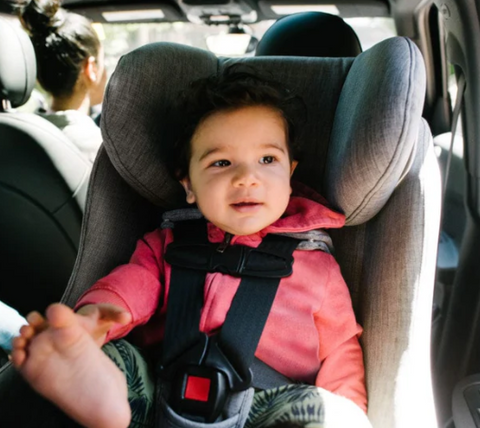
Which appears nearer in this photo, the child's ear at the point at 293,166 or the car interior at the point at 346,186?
the car interior at the point at 346,186

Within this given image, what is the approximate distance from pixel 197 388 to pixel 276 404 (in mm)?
148

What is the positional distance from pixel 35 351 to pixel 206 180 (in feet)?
1.61

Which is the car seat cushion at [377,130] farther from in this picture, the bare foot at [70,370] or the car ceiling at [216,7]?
the car ceiling at [216,7]

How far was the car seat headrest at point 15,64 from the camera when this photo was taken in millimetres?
1722

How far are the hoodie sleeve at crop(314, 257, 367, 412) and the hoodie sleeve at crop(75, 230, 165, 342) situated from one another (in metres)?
0.35

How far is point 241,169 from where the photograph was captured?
3.62ft

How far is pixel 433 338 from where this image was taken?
75.4 inches

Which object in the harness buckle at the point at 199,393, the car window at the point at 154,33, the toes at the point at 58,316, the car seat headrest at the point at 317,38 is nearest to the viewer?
the toes at the point at 58,316

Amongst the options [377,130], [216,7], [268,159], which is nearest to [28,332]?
[268,159]

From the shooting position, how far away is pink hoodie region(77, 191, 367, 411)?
3.49 feet

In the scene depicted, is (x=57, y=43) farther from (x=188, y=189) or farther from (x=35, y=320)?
(x=35, y=320)

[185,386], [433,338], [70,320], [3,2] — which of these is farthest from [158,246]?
[3,2]

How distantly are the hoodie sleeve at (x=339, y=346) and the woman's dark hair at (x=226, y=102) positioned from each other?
1.12 feet

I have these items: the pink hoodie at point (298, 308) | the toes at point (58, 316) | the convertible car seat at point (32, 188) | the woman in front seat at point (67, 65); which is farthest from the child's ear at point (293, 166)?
the woman in front seat at point (67, 65)
